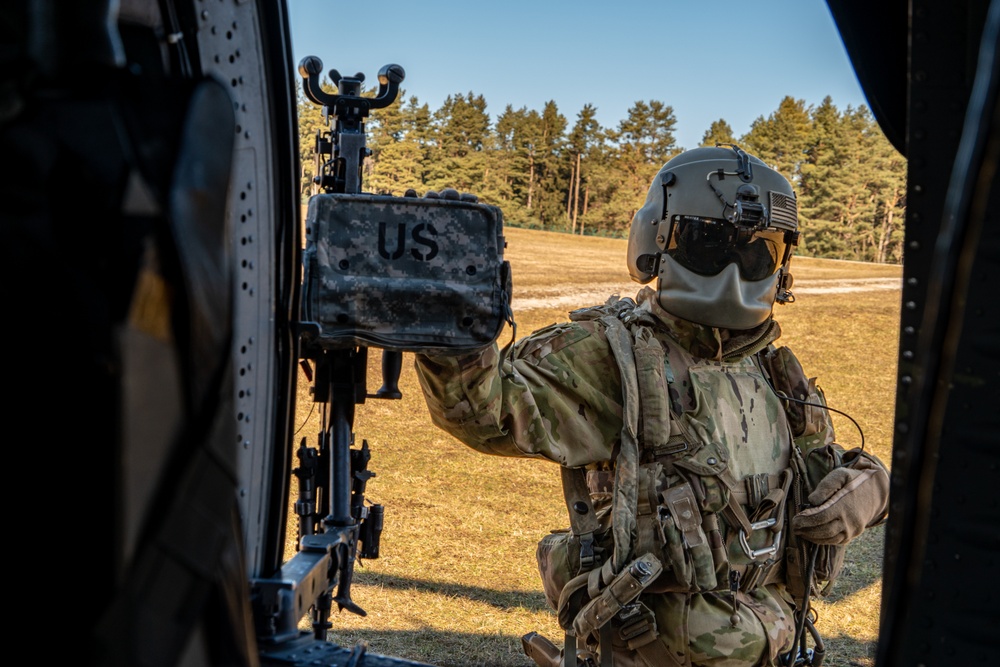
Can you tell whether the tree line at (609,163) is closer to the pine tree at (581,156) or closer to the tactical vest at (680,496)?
the pine tree at (581,156)

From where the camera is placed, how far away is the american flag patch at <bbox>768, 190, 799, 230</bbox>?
3359 millimetres

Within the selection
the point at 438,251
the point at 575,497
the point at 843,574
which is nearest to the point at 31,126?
the point at 438,251

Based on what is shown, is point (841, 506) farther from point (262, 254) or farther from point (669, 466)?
point (262, 254)

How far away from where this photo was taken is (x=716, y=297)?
3.31 meters

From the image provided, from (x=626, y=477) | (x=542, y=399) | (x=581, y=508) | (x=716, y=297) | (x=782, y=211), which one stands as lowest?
(x=581, y=508)

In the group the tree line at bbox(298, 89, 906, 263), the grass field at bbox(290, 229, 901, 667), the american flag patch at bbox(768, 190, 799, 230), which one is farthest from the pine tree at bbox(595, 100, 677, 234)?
the american flag patch at bbox(768, 190, 799, 230)

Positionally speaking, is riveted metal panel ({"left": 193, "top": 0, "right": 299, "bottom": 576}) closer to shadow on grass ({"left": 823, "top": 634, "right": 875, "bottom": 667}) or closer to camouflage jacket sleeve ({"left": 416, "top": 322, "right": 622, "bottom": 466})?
camouflage jacket sleeve ({"left": 416, "top": 322, "right": 622, "bottom": 466})

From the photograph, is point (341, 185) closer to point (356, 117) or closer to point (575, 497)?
point (356, 117)

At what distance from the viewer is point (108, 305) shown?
784mm

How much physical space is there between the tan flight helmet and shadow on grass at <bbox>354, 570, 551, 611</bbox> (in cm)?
375

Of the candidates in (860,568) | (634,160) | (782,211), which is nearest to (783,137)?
(634,160)

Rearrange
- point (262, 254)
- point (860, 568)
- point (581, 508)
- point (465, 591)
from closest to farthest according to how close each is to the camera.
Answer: point (262, 254), point (581, 508), point (465, 591), point (860, 568)

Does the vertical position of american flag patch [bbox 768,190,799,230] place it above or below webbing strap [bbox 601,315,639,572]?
above

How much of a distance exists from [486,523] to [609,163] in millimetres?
38403
